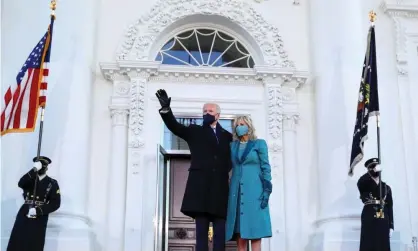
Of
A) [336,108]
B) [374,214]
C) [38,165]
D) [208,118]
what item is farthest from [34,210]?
[336,108]

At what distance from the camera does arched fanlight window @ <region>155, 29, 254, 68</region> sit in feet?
32.5

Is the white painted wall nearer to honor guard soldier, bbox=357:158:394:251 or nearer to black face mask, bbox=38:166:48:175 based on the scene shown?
honor guard soldier, bbox=357:158:394:251

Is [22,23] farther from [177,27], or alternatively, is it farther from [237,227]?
[237,227]

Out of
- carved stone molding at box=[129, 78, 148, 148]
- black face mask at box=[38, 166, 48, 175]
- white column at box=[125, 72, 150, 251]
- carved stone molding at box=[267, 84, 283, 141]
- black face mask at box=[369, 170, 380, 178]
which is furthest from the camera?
carved stone molding at box=[267, 84, 283, 141]

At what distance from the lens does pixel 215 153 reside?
5.73 metres

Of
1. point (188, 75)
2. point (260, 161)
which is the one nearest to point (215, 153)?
point (260, 161)

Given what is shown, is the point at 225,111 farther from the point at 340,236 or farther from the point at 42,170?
the point at 42,170

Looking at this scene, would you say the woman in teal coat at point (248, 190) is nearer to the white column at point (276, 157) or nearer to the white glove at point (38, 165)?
the white glove at point (38, 165)

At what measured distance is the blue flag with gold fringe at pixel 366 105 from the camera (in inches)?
300

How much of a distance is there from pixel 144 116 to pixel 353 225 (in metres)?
3.58

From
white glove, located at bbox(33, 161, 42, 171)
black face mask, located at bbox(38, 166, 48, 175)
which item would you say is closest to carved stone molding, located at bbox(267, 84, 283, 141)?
black face mask, located at bbox(38, 166, 48, 175)

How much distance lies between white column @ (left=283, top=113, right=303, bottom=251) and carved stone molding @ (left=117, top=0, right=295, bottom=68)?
1.05m

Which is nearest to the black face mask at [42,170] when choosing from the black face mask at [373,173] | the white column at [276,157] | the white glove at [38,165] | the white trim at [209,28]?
the white glove at [38,165]

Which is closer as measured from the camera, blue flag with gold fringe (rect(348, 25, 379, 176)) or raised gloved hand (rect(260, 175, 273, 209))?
raised gloved hand (rect(260, 175, 273, 209))
